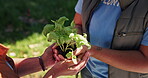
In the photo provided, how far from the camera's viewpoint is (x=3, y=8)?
18.3 feet

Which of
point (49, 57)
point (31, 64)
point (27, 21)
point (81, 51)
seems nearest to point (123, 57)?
point (81, 51)

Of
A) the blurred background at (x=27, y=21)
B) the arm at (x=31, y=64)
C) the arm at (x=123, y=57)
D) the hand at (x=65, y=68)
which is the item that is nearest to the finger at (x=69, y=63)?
the hand at (x=65, y=68)

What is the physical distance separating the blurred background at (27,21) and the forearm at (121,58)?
8.33ft

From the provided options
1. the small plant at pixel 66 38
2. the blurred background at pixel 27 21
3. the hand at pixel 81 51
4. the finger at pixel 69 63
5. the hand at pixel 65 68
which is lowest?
the hand at pixel 65 68

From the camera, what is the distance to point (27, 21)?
541cm

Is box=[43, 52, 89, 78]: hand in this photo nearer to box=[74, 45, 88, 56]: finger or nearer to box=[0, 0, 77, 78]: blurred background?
box=[74, 45, 88, 56]: finger

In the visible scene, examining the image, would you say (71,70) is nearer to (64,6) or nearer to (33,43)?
(33,43)

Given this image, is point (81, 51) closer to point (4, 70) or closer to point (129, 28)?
point (129, 28)

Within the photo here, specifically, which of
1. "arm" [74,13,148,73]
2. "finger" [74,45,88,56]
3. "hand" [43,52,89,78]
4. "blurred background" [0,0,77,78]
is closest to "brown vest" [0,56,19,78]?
"hand" [43,52,89,78]

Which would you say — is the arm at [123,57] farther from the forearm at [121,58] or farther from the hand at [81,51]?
the hand at [81,51]

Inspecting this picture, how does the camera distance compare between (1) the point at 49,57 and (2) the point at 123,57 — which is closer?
(2) the point at 123,57

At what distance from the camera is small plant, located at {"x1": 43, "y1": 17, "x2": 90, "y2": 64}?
1661 mm

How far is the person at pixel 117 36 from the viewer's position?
1882 mm

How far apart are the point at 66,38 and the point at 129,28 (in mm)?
514
